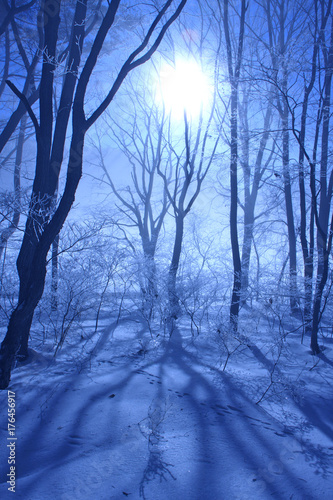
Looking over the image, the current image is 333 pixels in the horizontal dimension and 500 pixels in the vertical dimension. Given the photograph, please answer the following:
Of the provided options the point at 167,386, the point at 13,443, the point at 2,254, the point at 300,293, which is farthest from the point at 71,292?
the point at 300,293

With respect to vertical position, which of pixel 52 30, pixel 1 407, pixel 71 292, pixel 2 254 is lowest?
pixel 1 407

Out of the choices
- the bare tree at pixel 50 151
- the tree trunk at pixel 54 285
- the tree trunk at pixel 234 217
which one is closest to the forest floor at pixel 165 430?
the bare tree at pixel 50 151

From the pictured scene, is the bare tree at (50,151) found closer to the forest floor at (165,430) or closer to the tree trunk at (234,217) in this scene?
the forest floor at (165,430)

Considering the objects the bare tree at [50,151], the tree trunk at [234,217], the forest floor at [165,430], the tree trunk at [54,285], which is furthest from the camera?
the tree trunk at [234,217]

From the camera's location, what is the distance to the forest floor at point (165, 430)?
1.71 metres

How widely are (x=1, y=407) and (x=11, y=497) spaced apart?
1106mm

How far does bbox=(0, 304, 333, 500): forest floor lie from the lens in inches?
67.4

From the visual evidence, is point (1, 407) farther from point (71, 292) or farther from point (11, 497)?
point (71, 292)

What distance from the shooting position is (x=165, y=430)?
7.57ft

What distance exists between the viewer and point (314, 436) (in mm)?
2494

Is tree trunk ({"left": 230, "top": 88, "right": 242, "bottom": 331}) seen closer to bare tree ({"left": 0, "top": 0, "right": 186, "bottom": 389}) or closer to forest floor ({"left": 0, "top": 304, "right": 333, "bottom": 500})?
forest floor ({"left": 0, "top": 304, "right": 333, "bottom": 500})

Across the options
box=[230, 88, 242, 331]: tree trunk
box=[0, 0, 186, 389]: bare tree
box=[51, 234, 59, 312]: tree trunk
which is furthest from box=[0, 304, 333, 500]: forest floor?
box=[230, 88, 242, 331]: tree trunk

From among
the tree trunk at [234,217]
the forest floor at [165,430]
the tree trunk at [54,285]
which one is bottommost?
the forest floor at [165,430]

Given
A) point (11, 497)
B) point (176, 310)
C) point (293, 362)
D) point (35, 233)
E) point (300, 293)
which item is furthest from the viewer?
point (176, 310)
